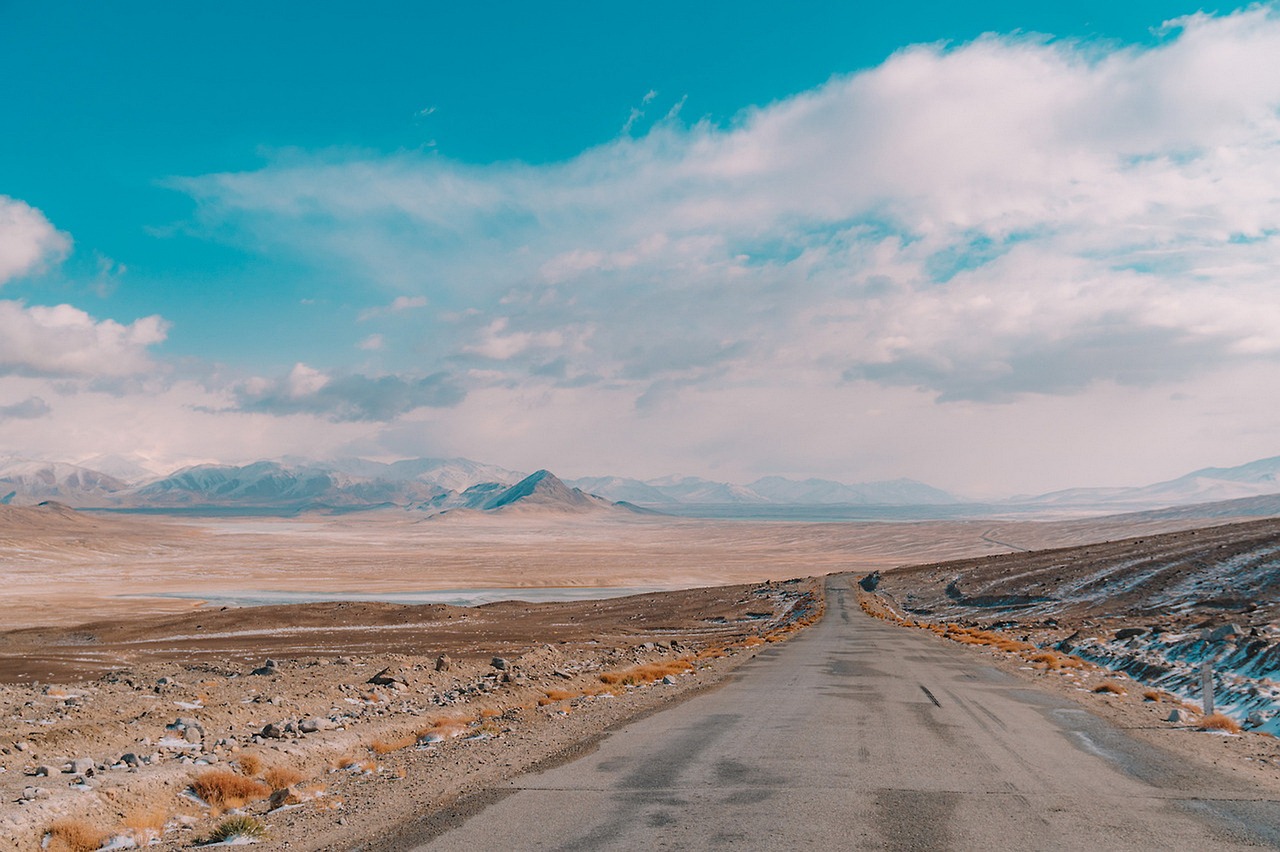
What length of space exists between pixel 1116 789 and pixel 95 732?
694 inches

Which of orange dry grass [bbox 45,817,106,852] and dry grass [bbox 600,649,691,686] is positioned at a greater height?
orange dry grass [bbox 45,817,106,852]

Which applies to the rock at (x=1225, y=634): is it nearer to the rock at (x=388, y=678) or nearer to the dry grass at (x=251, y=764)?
the rock at (x=388, y=678)

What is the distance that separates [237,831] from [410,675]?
14.8 meters

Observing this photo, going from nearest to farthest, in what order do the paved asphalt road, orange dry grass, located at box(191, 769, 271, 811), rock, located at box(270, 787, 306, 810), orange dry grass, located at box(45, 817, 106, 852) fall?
the paved asphalt road, orange dry grass, located at box(45, 817, 106, 852), rock, located at box(270, 787, 306, 810), orange dry grass, located at box(191, 769, 271, 811)

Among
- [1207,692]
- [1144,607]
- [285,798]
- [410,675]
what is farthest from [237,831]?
[1144,607]

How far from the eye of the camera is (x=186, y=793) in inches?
449

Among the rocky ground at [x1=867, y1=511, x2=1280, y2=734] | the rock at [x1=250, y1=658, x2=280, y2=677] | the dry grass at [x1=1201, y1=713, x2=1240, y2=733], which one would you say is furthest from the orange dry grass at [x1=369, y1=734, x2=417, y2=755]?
the rocky ground at [x1=867, y1=511, x2=1280, y2=734]

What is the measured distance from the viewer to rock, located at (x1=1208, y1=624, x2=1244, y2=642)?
993 inches

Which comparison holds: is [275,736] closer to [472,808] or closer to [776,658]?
[472,808]

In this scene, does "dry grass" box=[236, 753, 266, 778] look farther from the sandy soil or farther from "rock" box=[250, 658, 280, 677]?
the sandy soil

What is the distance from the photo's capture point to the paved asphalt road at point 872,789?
856 cm

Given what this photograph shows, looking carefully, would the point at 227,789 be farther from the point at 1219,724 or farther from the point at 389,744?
the point at 1219,724

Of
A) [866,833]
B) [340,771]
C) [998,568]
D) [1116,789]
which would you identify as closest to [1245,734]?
[1116,789]

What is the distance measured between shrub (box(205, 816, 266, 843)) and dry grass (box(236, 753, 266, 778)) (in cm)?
289
